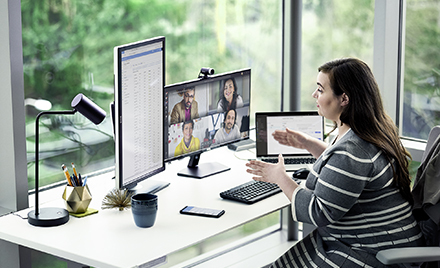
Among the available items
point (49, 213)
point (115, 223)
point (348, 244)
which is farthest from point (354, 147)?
point (49, 213)

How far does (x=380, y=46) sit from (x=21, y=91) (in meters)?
1.89

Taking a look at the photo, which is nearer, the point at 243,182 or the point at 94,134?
the point at 243,182

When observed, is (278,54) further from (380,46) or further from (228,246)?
(228,246)

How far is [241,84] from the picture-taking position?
8.45 ft

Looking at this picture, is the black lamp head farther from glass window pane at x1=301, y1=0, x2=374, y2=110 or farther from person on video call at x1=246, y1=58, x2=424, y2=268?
glass window pane at x1=301, y1=0, x2=374, y2=110

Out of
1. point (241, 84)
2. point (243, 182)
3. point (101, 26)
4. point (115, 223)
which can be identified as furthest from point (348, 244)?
point (101, 26)

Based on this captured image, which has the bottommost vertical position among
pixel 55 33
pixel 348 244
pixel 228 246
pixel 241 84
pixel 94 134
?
pixel 228 246

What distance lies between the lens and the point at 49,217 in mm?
1827

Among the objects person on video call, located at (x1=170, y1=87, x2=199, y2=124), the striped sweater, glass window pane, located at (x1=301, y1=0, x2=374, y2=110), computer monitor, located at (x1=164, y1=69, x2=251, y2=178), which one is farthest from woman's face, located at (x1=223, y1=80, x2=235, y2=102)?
glass window pane, located at (x1=301, y1=0, x2=374, y2=110)

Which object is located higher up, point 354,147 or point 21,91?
point 21,91

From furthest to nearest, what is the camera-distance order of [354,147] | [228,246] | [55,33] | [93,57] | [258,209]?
[228,246] < [93,57] < [55,33] < [258,209] < [354,147]

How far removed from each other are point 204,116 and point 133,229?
0.79 meters

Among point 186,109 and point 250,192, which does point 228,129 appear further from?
point 250,192

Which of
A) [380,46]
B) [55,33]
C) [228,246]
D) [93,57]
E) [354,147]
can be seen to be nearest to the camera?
[354,147]
